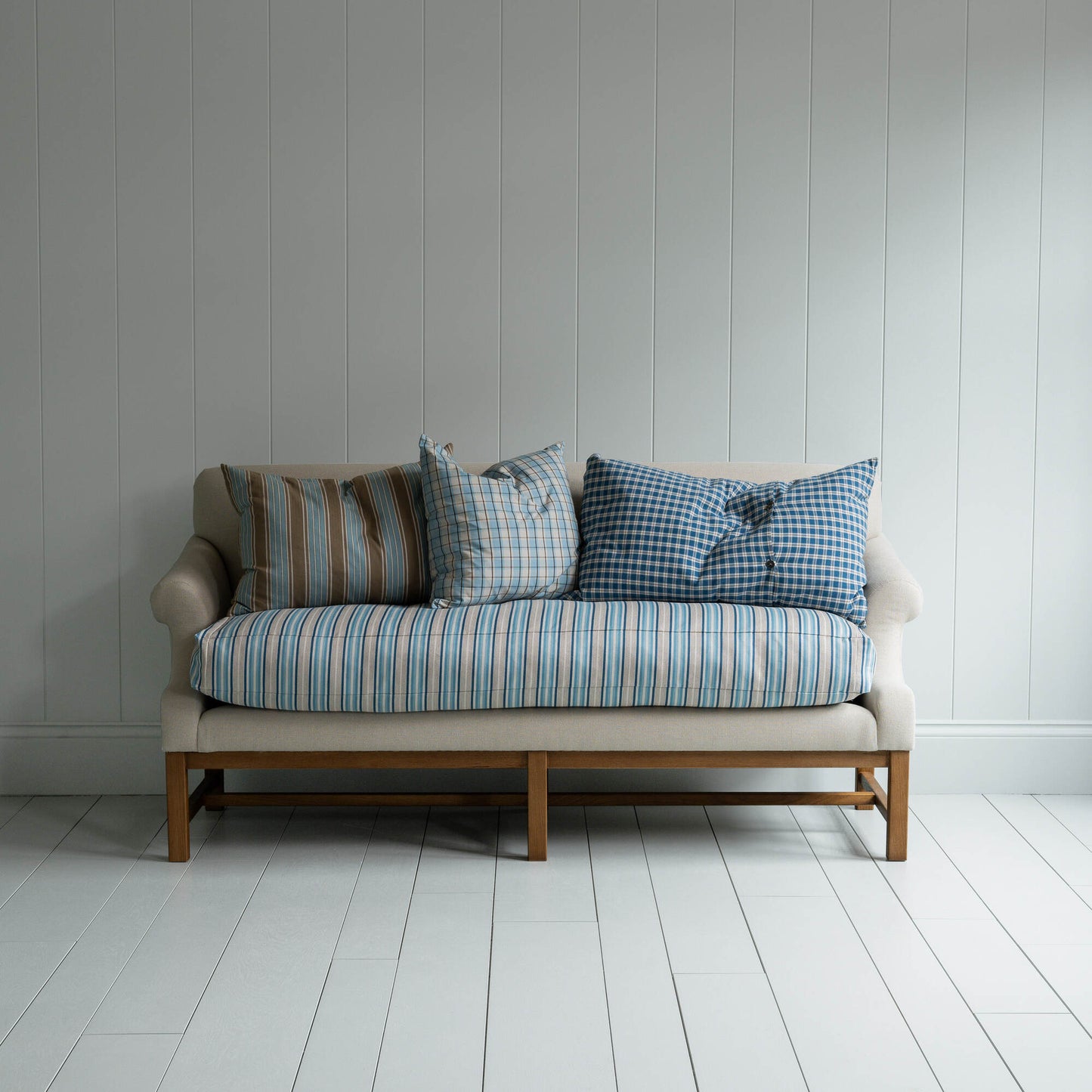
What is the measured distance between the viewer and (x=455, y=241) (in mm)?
3268

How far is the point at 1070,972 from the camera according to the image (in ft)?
6.78

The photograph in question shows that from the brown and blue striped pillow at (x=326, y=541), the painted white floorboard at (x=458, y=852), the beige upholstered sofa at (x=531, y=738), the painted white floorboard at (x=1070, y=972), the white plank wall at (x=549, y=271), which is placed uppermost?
the white plank wall at (x=549, y=271)

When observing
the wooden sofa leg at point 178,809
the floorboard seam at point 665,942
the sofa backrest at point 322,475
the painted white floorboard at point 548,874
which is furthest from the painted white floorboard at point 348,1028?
the sofa backrest at point 322,475

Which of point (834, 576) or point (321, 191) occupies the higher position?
point (321, 191)

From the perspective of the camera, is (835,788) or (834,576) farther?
(835,788)

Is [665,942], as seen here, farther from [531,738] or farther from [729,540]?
[729,540]

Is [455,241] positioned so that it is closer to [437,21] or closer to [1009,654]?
[437,21]

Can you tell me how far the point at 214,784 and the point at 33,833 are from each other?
0.47 m

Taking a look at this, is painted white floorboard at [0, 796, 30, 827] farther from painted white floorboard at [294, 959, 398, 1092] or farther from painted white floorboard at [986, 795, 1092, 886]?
painted white floorboard at [986, 795, 1092, 886]

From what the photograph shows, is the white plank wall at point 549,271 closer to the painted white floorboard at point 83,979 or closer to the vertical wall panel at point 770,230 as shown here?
the vertical wall panel at point 770,230

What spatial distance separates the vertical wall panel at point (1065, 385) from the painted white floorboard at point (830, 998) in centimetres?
139

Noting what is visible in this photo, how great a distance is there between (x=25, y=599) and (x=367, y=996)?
192 cm

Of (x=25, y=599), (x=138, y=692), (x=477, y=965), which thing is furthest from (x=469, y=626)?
(x=25, y=599)

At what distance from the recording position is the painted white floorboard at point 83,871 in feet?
7.46
